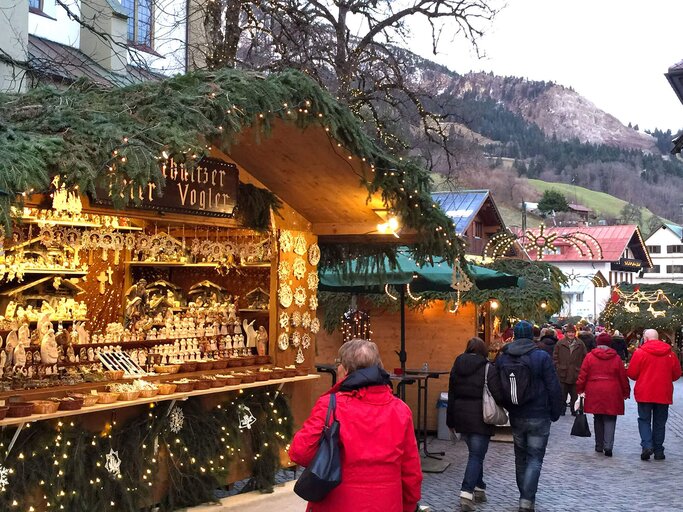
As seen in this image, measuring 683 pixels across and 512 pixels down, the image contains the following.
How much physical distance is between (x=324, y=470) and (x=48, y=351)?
431 cm

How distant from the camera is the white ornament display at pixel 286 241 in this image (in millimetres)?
9805

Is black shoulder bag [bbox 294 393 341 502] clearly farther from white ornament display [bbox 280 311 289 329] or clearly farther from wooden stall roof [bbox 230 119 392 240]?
white ornament display [bbox 280 311 289 329]

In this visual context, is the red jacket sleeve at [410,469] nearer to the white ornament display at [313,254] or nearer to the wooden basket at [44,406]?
the wooden basket at [44,406]

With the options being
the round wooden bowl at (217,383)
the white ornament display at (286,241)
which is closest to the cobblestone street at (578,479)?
the round wooden bowl at (217,383)

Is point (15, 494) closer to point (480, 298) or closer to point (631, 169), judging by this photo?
point (480, 298)

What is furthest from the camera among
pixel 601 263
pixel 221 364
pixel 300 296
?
pixel 601 263

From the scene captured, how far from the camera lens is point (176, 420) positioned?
8352 millimetres

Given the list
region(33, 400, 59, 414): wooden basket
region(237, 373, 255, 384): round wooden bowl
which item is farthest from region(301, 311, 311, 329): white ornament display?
region(33, 400, 59, 414): wooden basket

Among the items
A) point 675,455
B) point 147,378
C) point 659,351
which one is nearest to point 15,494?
point 147,378

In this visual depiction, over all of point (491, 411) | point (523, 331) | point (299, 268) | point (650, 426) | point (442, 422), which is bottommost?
point (442, 422)

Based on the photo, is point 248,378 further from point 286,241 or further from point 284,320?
point 286,241

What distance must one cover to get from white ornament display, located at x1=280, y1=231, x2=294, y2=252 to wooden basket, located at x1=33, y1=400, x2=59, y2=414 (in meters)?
3.47

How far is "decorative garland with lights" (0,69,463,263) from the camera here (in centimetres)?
596

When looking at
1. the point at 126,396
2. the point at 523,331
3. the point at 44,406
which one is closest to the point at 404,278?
the point at 523,331
